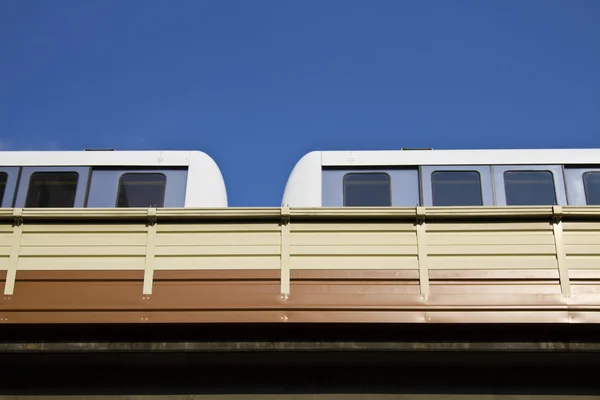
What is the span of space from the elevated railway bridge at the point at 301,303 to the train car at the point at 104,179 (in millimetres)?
3214

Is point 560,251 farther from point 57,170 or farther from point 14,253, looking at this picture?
point 57,170

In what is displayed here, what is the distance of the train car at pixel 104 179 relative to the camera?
10.6 m

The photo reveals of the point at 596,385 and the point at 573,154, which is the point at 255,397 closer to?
the point at 596,385

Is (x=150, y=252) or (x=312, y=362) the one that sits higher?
(x=150, y=252)

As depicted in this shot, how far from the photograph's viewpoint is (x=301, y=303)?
22.8 feet

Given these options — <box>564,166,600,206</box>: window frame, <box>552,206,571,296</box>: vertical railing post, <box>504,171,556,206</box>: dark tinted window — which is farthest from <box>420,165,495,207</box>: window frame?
<box>552,206,571,296</box>: vertical railing post

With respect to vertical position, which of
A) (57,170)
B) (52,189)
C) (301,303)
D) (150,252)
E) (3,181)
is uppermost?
(57,170)

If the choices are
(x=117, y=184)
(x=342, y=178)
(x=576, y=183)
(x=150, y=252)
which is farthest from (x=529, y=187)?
(x=117, y=184)

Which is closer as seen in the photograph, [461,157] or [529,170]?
[529,170]

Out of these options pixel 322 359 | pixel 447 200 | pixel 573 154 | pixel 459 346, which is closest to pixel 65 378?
pixel 322 359

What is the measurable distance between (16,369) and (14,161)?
4716 millimetres

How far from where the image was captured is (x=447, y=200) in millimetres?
10516

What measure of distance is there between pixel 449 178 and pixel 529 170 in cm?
127

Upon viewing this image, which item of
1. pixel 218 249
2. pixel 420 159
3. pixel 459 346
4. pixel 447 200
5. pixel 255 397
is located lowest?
pixel 255 397
